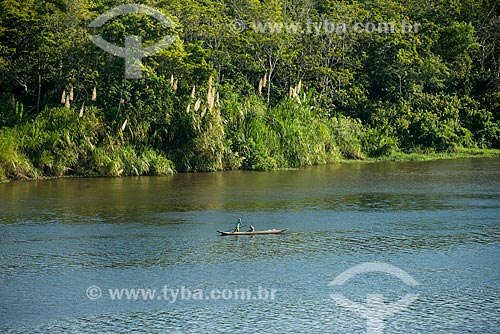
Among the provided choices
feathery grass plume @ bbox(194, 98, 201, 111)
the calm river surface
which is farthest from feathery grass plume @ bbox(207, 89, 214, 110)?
the calm river surface

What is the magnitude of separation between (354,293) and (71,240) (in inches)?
397

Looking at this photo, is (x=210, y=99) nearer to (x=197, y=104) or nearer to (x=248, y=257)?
(x=197, y=104)

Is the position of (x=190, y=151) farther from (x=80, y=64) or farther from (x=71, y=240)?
(x=71, y=240)

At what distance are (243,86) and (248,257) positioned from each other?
2622 centimetres

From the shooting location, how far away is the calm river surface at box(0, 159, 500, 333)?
1958 cm

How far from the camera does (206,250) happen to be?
25.8 m

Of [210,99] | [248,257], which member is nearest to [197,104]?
[210,99]

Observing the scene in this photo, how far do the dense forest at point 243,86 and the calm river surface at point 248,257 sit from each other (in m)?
4.21

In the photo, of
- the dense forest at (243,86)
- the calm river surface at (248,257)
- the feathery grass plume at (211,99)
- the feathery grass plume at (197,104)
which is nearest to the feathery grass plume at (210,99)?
the feathery grass plume at (211,99)

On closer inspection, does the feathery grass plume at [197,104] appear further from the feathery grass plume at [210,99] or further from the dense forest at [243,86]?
the feathery grass plume at [210,99]

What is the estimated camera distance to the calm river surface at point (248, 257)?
1958 cm

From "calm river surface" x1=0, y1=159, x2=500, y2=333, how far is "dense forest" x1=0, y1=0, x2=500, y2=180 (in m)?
4.21

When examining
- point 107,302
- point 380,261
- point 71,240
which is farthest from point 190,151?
point 107,302

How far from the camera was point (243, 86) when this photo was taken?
50125mm
